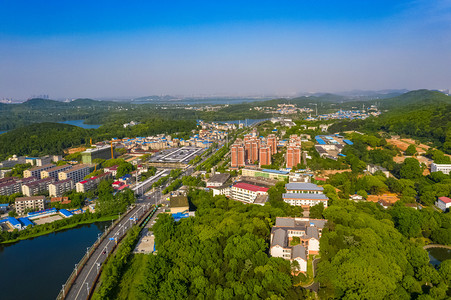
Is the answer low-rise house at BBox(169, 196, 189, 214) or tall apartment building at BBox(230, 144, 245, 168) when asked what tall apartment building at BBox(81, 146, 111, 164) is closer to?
tall apartment building at BBox(230, 144, 245, 168)

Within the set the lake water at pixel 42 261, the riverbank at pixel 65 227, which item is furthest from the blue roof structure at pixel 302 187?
the lake water at pixel 42 261

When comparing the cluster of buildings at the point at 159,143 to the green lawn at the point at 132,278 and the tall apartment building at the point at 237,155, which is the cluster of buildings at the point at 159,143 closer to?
the tall apartment building at the point at 237,155

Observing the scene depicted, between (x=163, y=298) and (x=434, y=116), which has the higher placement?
(x=434, y=116)

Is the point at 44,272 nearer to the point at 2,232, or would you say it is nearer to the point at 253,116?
the point at 2,232

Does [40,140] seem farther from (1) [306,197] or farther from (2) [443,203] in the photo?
(2) [443,203]

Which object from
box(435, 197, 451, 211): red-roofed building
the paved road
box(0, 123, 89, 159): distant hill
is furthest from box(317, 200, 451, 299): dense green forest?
box(0, 123, 89, 159): distant hill

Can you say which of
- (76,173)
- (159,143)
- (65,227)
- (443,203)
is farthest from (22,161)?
(443,203)

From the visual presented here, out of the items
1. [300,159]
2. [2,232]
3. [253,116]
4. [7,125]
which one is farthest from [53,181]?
[253,116]
